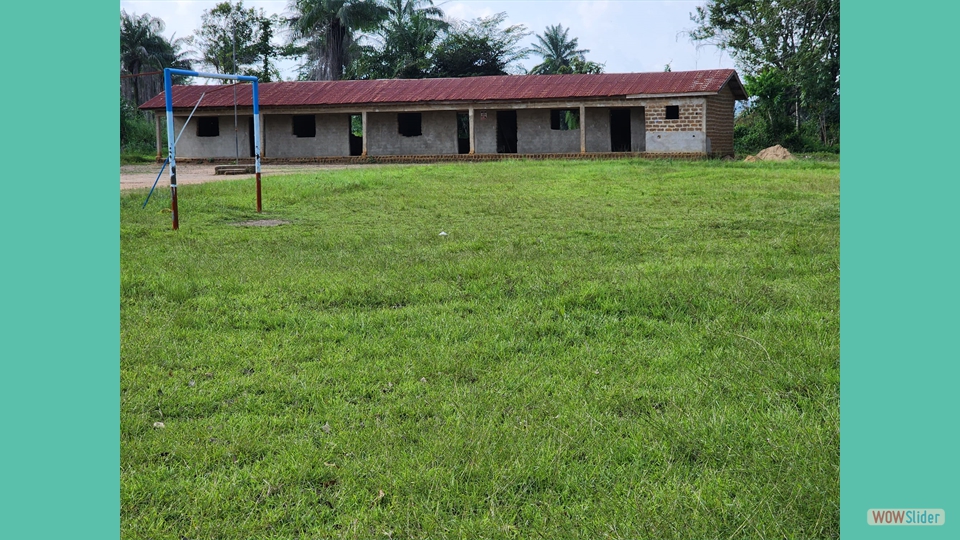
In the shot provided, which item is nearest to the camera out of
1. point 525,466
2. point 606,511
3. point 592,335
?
point 606,511

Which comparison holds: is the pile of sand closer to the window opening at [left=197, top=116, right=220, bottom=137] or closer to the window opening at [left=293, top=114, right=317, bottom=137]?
the window opening at [left=293, top=114, right=317, bottom=137]

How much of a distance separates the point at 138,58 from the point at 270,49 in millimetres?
6073

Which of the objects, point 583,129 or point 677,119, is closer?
point 677,119

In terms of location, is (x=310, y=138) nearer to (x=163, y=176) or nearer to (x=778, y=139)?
(x=163, y=176)

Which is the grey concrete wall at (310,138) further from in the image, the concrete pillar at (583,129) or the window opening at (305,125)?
the concrete pillar at (583,129)

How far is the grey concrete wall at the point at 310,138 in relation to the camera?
29.6m

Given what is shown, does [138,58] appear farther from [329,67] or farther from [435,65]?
[435,65]

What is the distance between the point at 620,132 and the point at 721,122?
352cm

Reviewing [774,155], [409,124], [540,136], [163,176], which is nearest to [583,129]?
[540,136]

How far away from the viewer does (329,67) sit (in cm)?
4078

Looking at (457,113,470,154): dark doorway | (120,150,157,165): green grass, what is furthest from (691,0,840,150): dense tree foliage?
(120,150,157,165): green grass

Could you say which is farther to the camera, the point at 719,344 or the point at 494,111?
the point at 494,111

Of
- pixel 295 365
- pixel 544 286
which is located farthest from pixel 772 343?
pixel 295 365

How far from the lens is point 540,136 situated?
92.1ft
